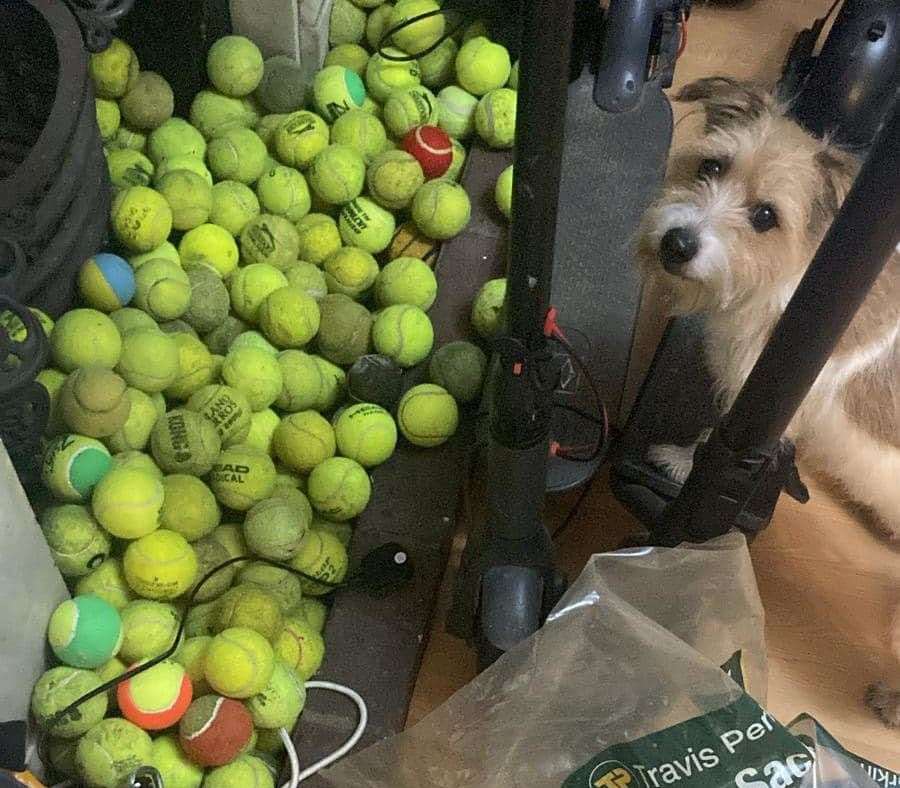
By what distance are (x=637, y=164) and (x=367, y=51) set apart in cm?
57

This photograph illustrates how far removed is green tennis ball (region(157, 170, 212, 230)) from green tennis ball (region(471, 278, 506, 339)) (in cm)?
44

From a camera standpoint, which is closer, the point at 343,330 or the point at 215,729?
the point at 215,729

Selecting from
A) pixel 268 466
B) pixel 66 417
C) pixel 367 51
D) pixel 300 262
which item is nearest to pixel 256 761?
pixel 268 466

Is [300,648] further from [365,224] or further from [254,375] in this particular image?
[365,224]

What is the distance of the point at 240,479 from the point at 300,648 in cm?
23

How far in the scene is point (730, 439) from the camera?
0.99 meters

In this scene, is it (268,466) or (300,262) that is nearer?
(268,466)

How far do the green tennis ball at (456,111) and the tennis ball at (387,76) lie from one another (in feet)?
0.21

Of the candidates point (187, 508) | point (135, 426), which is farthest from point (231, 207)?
point (187, 508)

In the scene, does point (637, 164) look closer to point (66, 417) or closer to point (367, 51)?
point (367, 51)

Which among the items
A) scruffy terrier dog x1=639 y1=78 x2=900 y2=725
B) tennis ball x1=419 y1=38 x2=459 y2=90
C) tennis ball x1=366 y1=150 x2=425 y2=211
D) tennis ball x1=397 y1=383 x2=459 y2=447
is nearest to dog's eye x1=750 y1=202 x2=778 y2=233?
scruffy terrier dog x1=639 y1=78 x2=900 y2=725

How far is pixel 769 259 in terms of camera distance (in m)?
1.21

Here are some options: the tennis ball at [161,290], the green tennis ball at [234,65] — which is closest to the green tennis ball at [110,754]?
the tennis ball at [161,290]

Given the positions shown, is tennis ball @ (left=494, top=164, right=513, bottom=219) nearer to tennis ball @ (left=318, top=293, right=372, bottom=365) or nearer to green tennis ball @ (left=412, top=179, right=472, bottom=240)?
green tennis ball @ (left=412, top=179, right=472, bottom=240)
